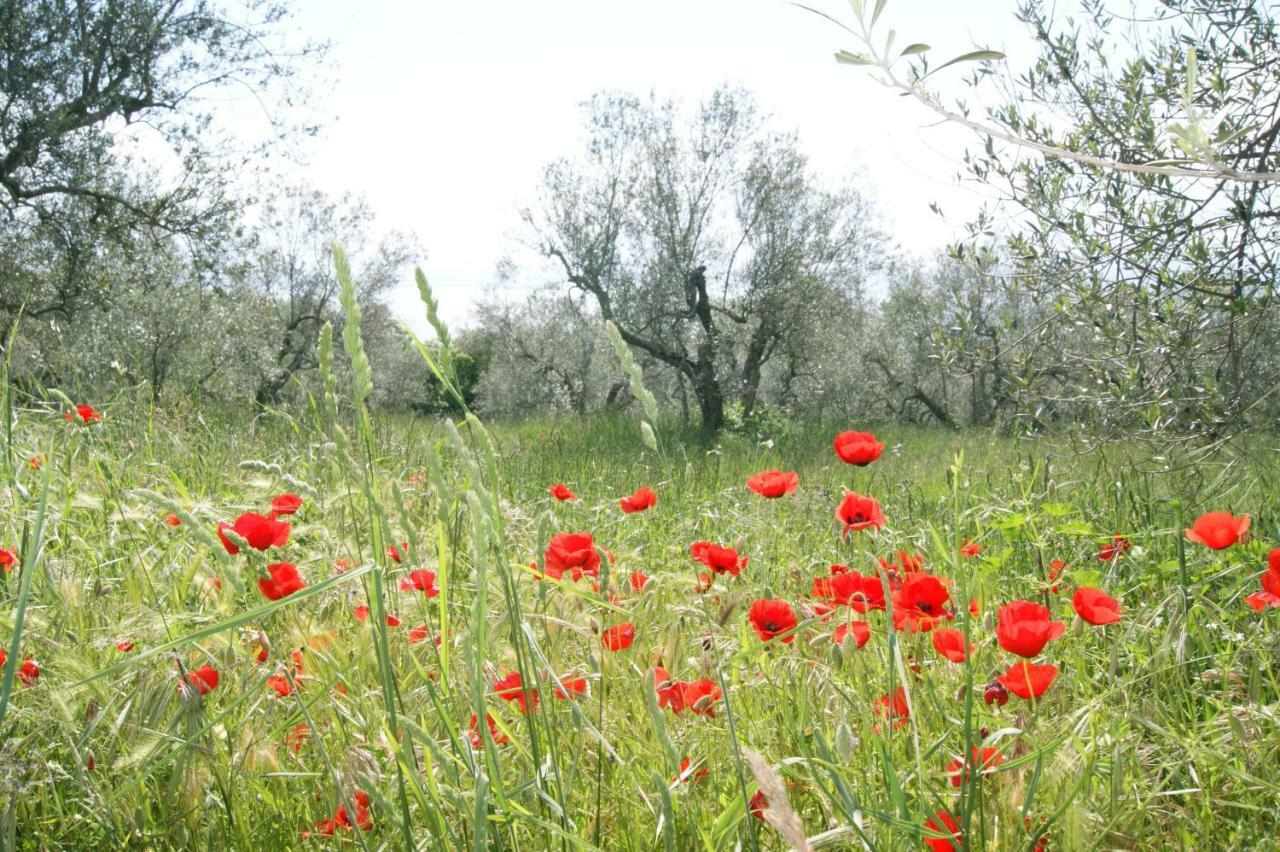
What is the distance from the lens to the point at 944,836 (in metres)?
0.94

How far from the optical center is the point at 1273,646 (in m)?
1.93

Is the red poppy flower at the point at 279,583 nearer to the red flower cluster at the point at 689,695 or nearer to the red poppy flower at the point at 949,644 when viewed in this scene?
the red flower cluster at the point at 689,695

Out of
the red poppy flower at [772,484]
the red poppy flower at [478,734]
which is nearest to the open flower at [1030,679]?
the red poppy flower at [478,734]

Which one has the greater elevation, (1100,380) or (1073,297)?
(1073,297)

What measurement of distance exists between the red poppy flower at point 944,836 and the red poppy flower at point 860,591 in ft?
1.38

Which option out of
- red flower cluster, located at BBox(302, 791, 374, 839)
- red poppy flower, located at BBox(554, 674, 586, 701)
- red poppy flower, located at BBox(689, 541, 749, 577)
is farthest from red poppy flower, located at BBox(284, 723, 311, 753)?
red poppy flower, located at BBox(689, 541, 749, 577)

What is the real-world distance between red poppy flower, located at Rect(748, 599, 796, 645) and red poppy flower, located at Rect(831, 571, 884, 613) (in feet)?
0.33

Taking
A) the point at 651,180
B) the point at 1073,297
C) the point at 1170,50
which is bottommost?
Answer: the point at 1073,297

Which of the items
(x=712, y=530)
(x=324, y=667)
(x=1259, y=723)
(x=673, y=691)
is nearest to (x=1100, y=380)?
(x=712, y=530)

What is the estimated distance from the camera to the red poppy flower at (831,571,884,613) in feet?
5.20

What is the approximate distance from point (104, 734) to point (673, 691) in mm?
1017

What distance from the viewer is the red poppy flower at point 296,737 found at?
5.29 ft

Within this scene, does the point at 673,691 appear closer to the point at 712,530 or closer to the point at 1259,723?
the point at 1259,723

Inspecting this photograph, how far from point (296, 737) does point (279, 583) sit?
41 centimetres
